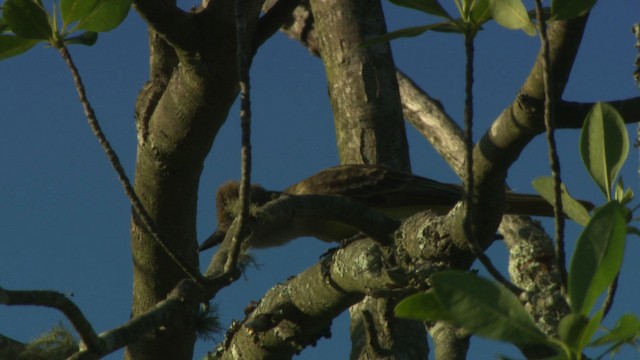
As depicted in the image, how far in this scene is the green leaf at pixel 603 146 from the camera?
1.75m

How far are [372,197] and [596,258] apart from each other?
5591 mm

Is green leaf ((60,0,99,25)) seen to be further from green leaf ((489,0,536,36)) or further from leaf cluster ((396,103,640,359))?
leaf cluster ((396,103,640,359))

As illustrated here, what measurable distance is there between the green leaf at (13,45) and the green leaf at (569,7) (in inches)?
50.6

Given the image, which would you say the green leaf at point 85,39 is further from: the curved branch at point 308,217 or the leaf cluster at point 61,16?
the curved branch at point 308,217

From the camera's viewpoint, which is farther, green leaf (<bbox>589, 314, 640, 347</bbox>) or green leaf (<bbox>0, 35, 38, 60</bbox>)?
green leaf (<bbox>0, 35, 38, 60</bbox>)

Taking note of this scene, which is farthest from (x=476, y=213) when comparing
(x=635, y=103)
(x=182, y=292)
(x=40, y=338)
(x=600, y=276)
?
(x=600, y=276)

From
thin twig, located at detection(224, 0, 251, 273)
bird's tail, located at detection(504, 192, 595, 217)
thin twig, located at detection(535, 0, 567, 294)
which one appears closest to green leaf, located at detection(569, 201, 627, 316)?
thin twig, located at detection(535, 0, 567, 294)

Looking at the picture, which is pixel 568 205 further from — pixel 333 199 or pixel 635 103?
pixel 333 199

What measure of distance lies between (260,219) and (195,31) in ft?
2.87

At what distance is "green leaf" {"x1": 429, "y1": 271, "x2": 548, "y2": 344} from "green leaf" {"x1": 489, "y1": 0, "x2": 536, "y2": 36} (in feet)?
2.03

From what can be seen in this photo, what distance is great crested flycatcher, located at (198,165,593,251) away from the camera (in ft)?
21.2

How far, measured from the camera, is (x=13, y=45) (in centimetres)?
248

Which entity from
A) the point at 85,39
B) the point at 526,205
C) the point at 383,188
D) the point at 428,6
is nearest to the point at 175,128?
the point at 85,39

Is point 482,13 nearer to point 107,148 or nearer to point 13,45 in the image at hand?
point 107,148
